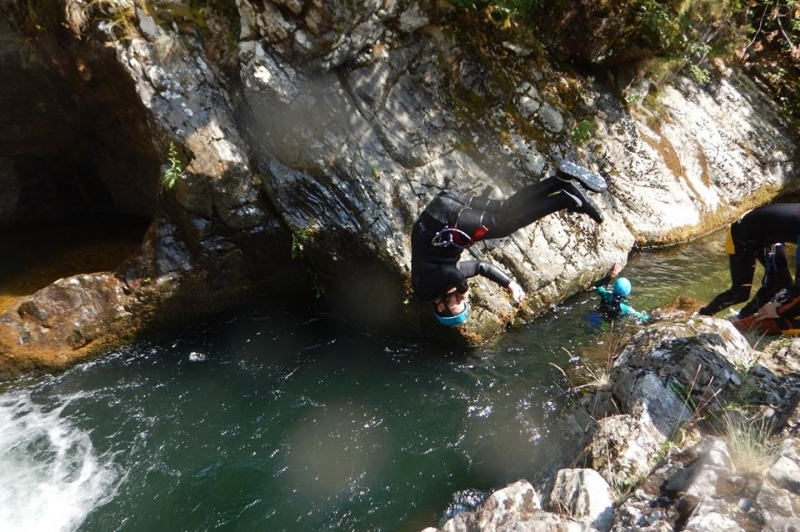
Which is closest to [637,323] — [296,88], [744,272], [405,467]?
[744,272]

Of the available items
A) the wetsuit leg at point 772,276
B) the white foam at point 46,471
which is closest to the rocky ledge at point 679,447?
the wetsuit leg at point 772,276

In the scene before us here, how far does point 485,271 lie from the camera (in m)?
5.76

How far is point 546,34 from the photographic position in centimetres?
824

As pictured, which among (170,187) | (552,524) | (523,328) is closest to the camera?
(552,524)

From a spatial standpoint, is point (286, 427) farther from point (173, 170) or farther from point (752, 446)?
point (752, 446)

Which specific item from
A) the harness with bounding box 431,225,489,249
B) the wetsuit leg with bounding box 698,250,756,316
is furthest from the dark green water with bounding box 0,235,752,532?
the harness with bounding box 431,225,489,249

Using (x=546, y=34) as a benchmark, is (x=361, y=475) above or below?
below

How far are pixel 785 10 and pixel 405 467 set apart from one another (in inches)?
440

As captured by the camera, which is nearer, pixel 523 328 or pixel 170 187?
pixel 170 187

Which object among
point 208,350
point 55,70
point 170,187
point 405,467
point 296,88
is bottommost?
point 405,467

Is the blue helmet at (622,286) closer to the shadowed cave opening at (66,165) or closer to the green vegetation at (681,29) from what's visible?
the green vegetation at (681,29)

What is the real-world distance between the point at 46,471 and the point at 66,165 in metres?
6.47

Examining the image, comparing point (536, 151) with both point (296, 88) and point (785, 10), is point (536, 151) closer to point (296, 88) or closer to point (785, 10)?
point (296, 88)

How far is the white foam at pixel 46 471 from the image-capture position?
522 cm
